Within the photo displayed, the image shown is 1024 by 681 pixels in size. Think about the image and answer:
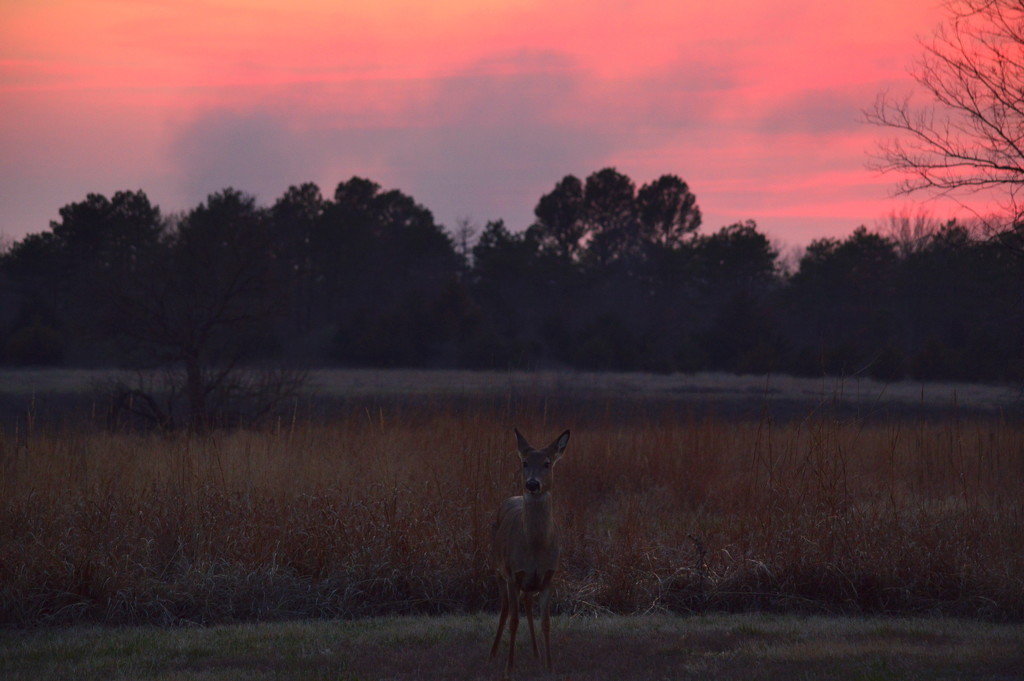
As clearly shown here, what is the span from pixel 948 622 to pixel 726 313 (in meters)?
38.6

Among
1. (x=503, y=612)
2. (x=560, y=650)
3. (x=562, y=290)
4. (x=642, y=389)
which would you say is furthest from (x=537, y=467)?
(x=562, y=290)

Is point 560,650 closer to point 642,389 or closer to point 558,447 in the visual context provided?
point 558,447

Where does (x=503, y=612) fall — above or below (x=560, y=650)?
above

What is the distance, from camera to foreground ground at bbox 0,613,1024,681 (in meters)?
6.57

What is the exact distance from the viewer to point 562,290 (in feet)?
172

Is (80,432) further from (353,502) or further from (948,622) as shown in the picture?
(948,622)

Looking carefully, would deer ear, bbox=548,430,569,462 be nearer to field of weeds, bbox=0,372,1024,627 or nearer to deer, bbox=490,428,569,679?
deer, bbox=490,428,569,679

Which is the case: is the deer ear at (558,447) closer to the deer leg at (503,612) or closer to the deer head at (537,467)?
the deer head at (537,467)

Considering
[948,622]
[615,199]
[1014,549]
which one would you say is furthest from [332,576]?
[615,199]

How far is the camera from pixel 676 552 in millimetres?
9281

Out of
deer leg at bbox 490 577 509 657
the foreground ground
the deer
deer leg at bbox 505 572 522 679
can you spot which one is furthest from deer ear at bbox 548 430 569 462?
the foreground ground

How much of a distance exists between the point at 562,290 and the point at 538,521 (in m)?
46.3

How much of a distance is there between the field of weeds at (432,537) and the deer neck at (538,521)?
8.02 ft

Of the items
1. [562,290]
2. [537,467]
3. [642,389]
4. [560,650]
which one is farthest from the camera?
[562,290]
